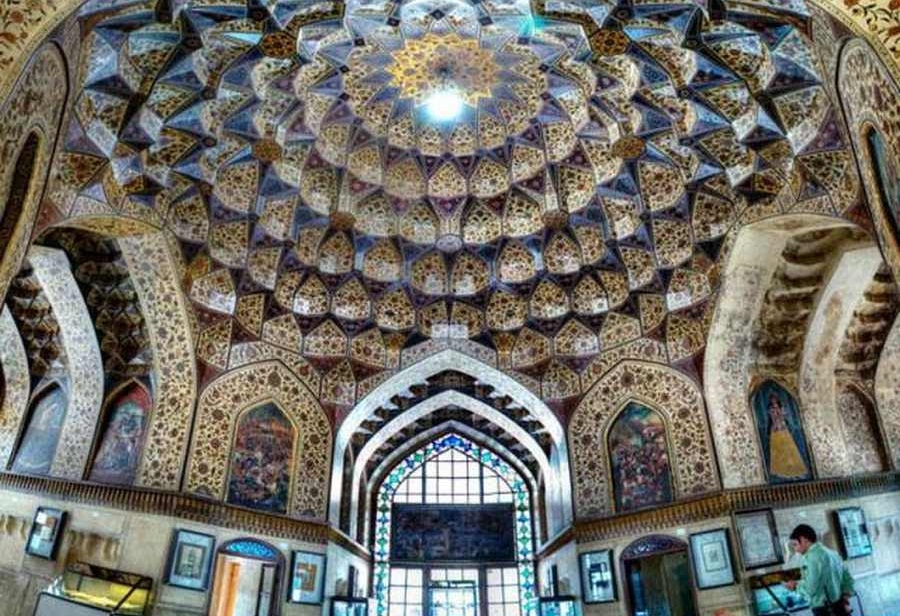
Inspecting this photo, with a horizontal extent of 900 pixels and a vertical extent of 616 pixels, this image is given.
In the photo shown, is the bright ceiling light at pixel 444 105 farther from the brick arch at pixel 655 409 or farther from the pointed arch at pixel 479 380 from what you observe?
the brick arch at pixel 655 409

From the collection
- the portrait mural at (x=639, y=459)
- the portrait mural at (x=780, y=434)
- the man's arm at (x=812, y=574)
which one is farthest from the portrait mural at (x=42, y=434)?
the portrait mural at (x=780, y=434)

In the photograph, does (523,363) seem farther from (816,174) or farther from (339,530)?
(816,174)

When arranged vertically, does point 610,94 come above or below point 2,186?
above

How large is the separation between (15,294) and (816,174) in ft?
38.9

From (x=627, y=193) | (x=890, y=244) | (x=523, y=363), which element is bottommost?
(x=890, y=244)

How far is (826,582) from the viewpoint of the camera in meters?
4.63

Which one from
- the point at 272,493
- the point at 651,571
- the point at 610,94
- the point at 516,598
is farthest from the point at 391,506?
the point at 610,94

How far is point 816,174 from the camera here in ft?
31.4

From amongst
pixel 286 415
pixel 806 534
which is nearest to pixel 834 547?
pixel 806 534

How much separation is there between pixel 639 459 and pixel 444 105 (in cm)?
669

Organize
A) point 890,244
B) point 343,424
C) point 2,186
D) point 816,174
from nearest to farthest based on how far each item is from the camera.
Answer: point 2,186 < point 890,244 < point 816,174 < point 343,424

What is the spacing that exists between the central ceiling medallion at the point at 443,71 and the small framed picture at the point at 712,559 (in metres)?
7.58

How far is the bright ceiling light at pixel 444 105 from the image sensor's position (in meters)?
11.8

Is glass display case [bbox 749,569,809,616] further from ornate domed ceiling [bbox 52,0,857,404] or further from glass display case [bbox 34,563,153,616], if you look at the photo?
glass display case [bbox 34,563,153,616]
